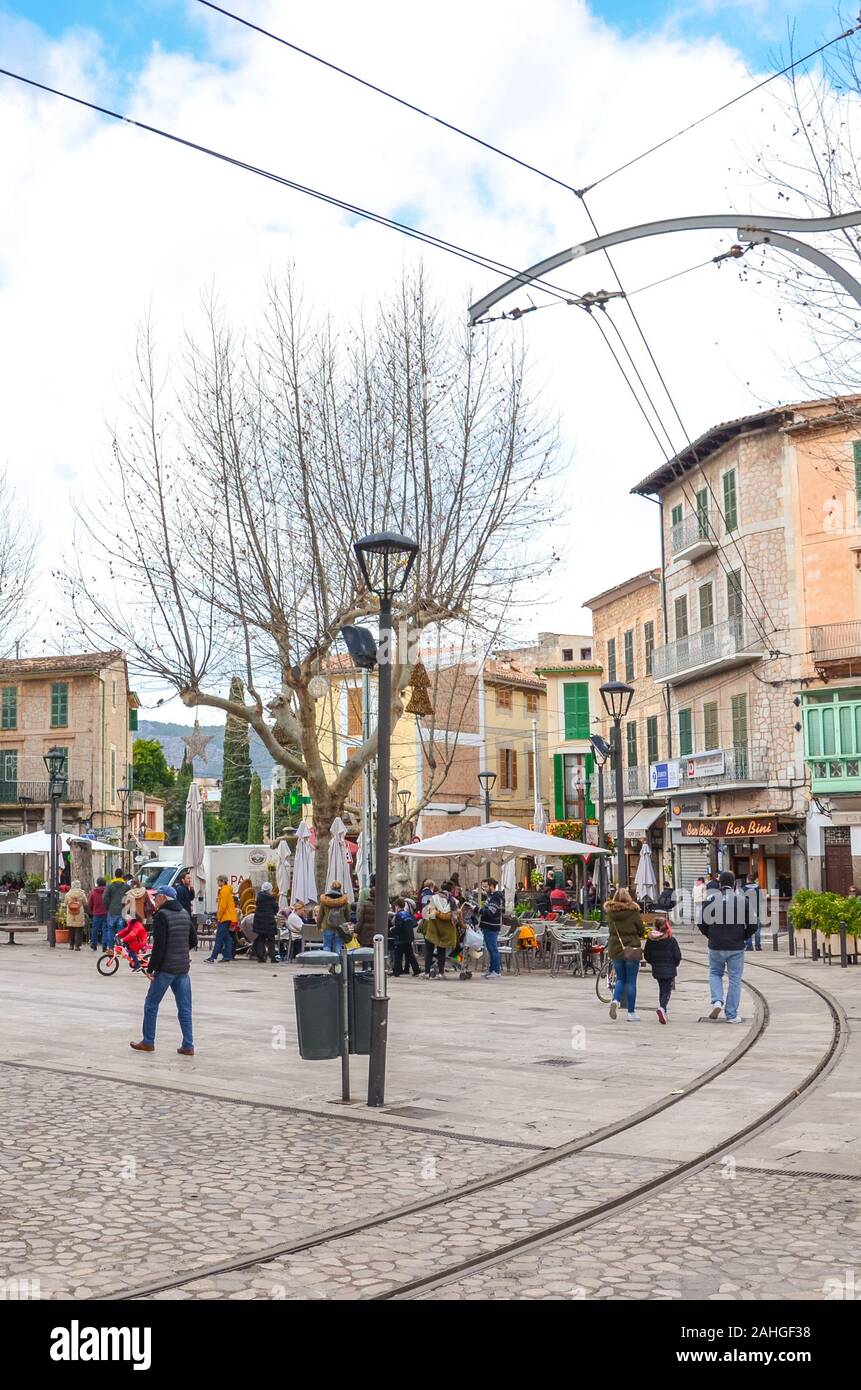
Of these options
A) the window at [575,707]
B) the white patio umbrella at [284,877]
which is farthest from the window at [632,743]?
the white patio umbrella at [284,877]

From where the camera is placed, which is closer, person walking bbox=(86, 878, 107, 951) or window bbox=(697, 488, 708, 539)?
person walking bbox=(86, 878, 107, 951)

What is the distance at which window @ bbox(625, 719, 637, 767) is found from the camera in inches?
1923

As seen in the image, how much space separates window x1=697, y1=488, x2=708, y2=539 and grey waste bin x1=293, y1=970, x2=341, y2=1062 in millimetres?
29715

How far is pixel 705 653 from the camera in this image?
40.1m

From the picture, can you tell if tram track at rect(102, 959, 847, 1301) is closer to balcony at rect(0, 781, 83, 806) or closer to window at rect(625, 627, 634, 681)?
window at rect(625, 627, 634, 681)

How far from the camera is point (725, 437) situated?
38.6 metres

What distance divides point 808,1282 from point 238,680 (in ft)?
70.3

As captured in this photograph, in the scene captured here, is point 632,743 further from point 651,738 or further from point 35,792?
point 35,792

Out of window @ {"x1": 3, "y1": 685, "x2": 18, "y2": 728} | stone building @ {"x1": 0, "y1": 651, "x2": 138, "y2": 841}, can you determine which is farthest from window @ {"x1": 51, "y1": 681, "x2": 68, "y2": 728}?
window @ {"x1": 3, "y1": 685, "x2": 18, "y2": 728}


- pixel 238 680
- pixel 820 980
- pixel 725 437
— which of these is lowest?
pixel 820 980

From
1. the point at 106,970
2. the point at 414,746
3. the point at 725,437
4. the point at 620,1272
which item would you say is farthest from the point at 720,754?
the point at 620,1272
